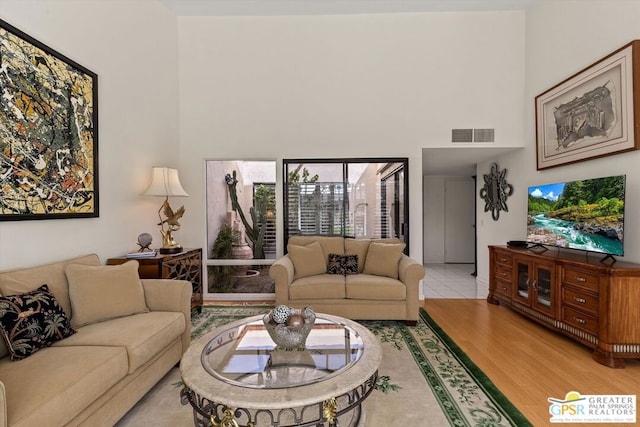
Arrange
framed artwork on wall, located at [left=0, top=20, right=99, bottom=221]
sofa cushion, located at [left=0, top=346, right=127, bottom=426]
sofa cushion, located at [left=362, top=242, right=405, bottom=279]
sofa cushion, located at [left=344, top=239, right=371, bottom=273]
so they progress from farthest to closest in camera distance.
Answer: sofa cushion, located at [left=344, top=239, right=371, bottom=273] → sofa cushion, located at [left=362, top=242, right=405, bottom=279] → framed artwork on wall, located at [left=0, top=20, right=99, bottom=221] → sofa cushion, located at [left=0, top=346, right=127, bottom=426]

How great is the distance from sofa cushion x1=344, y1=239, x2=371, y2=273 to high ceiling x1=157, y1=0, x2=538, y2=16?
126 inches

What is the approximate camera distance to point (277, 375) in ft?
4.90

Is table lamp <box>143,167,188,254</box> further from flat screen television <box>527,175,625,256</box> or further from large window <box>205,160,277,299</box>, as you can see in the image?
flat screen television <box>527,175,625,256</box>

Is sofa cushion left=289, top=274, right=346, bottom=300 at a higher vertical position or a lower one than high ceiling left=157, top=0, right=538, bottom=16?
lower

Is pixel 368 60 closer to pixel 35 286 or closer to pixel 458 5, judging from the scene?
pixel 458 5

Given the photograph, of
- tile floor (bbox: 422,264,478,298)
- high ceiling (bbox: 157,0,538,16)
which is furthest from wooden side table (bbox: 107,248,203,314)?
high ceiling (bbox: 157,0,538,16)

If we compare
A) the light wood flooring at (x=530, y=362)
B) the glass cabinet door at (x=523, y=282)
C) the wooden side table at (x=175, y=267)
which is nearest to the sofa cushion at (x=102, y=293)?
the wooden side table at (x=175, y=267)

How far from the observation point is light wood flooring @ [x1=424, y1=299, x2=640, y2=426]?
6.70ft

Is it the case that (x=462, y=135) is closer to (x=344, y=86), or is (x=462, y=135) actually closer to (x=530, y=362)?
(x=344, y=86)

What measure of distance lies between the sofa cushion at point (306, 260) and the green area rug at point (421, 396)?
1.17m

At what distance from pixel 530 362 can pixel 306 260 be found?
231cm

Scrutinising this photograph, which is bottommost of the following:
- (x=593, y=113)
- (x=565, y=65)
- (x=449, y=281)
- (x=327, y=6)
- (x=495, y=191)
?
(x=449, y=281)

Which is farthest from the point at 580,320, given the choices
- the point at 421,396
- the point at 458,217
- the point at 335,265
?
the point at 458,217

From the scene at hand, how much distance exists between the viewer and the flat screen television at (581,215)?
2559 mm
